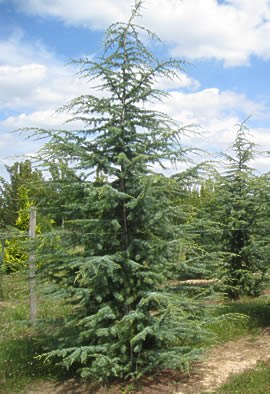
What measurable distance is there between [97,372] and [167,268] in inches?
67.5

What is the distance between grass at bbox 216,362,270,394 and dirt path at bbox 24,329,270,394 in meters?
0.18

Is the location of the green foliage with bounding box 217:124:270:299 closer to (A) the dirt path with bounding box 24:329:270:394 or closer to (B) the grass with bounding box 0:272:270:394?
(B) the grass with bounding box 0:272:270:394

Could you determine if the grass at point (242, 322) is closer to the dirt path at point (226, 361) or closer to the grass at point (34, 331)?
the grass at point (34, 331)

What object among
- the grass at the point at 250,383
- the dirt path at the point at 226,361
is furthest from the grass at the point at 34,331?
the dirt path at the point at 226,361

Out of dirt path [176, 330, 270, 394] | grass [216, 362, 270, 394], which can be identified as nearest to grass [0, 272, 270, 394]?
grass [216, 362, 270, 394]

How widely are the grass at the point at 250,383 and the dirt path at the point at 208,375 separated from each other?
180mm

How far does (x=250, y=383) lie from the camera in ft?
18.1

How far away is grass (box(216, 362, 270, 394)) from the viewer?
17.4 ft

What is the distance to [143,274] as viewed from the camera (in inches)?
213

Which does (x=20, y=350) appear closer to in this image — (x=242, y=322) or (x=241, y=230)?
(x=242, y=322)

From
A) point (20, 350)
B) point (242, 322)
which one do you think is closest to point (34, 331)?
point (20, 350)

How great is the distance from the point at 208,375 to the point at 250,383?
709mm

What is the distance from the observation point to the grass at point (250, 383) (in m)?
5.30

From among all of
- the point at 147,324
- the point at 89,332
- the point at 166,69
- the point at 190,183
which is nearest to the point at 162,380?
the point at 147,324
